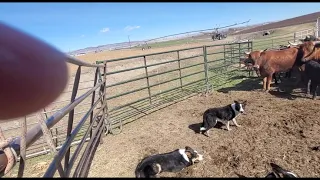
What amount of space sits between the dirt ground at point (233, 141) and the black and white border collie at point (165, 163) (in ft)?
0.35

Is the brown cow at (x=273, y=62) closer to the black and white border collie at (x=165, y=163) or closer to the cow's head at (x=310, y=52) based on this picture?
the cow's head at (x=310, y=52)

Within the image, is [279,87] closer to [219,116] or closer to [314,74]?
[314,74]

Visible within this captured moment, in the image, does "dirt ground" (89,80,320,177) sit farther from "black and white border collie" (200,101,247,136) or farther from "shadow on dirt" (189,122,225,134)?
"black and white border collie" (200,101,247,136)

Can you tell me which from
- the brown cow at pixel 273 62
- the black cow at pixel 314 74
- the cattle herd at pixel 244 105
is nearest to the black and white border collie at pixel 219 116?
the cattle herd at pixel 244 105

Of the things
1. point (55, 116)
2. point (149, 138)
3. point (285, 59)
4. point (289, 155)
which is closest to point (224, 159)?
point (289, 155)

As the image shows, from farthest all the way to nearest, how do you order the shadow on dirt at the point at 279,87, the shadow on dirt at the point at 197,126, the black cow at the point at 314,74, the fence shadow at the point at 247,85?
1. the fence shadow at the point at 247,85
2. the shadow on dirt at the point at 279,87
3. the black cow at the point at 314,74
4. the shadow on dirt at the point at 197,126

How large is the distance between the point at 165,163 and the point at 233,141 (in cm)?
165

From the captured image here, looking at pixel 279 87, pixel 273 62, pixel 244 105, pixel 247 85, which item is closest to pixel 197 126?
pixel 244 105

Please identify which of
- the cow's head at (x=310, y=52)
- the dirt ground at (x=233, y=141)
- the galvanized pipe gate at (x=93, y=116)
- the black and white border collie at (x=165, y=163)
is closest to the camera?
the galvanized pipe gate at (x=93, y=116)

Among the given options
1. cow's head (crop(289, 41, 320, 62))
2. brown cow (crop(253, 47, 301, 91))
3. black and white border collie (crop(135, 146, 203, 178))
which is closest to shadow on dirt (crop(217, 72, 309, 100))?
brown cow (crop(253, 47, 301, 91))

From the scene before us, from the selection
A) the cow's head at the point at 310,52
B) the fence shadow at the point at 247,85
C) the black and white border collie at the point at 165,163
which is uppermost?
the cow's head at the point at 310,52

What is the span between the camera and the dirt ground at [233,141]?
4.04 m

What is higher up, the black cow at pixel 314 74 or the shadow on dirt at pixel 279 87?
the black cow at pixel 314 74

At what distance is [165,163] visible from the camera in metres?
3.92
